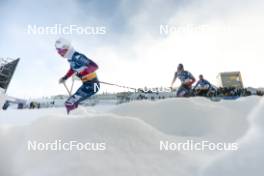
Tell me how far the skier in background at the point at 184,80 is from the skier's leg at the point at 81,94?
16.2 feet

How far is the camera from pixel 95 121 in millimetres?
3324

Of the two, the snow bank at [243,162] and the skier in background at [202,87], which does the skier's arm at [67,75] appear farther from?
the skier in background at [202,87]

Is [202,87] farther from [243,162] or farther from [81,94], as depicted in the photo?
[243,162]

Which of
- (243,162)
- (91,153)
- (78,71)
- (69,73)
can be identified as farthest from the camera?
(69,73)

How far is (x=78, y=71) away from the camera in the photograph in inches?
262

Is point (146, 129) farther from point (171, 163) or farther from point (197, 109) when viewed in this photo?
point (197, 109)

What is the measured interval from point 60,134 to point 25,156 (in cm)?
53

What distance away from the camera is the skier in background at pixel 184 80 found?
10.6 metres

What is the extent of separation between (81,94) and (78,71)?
669mm

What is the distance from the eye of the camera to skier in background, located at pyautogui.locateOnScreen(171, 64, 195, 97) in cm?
1059

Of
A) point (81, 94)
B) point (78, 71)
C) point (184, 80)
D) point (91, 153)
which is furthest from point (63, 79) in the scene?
point (184, 80)

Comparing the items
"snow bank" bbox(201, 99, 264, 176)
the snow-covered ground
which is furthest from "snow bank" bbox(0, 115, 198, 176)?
"snow bank" bbox(201, 99, 264, 176)

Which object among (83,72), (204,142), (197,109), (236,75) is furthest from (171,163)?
(236,75)

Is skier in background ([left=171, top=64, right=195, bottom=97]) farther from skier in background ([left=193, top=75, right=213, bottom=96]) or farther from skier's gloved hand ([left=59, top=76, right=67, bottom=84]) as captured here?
skier's gloved hand ([left=59, top=76, right=67, bottom=84])
